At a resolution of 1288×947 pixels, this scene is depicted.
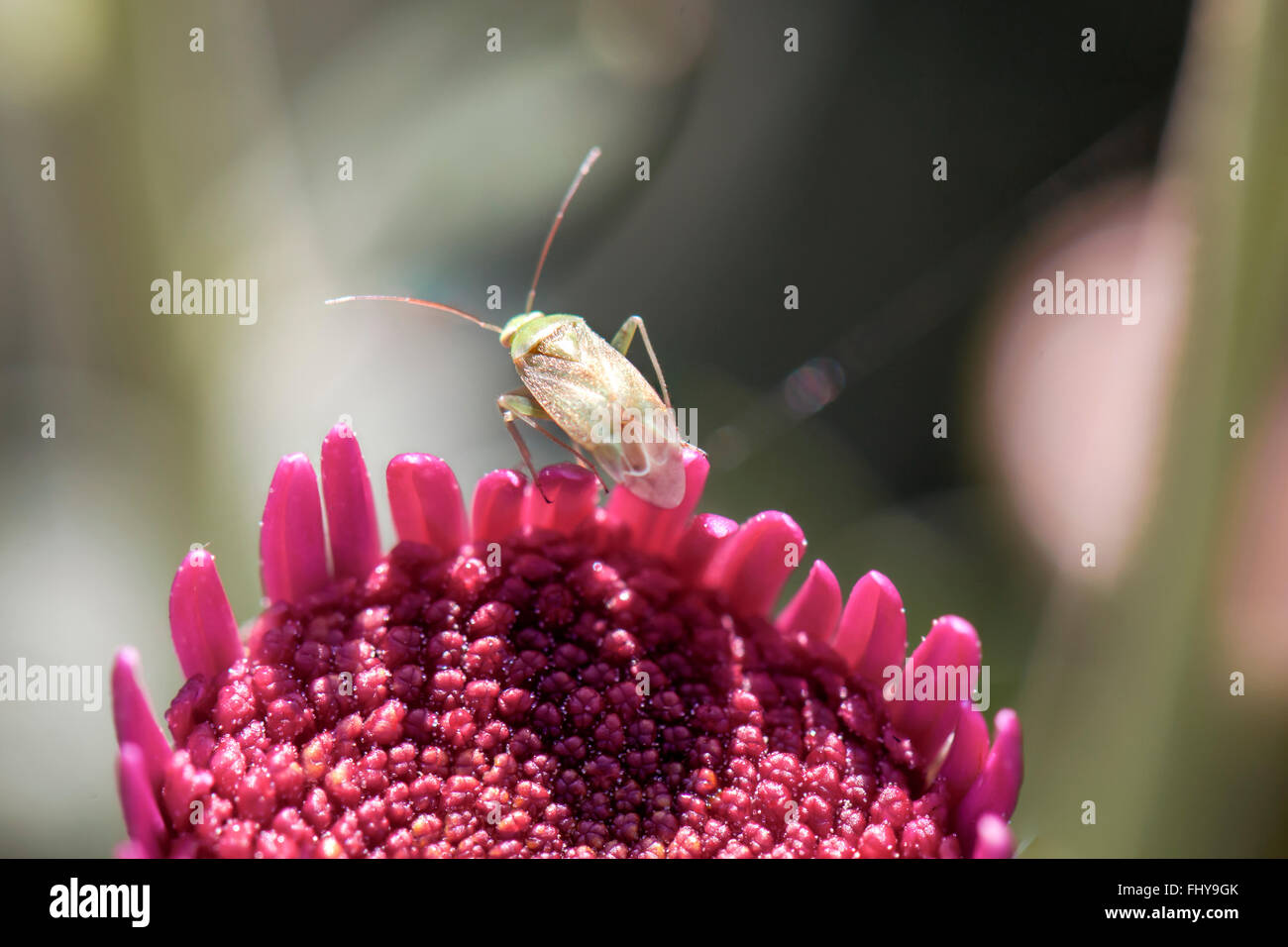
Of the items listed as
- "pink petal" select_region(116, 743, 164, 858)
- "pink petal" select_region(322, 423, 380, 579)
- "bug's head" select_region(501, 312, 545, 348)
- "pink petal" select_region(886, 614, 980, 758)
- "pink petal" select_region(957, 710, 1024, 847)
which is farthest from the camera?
"bug's head" select_region(501, 312, 545, 348)

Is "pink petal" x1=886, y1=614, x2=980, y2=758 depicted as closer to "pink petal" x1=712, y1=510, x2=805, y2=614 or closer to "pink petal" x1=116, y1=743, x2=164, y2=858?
"pink petal" x1=712, y1=510, x2=805, y2=614

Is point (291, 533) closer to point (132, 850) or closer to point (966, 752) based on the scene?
point (132, 850)

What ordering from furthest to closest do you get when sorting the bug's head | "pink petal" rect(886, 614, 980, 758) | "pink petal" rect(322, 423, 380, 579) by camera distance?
the bug's head
"pink petal" rect(322, 423, 380, 579)
"pink petal" rect(886, 614, 980, 758)

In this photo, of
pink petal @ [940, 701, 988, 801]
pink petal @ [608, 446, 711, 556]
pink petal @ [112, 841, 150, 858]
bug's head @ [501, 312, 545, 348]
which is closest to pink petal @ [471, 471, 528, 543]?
pink petal @ [608, 446, 711, 556]

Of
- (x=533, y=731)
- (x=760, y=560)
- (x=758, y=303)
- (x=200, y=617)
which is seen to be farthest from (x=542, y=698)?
(x=758, y=303)

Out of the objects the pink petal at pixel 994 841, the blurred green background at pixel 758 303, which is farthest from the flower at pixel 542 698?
the blurred green background at pixel 758 303
